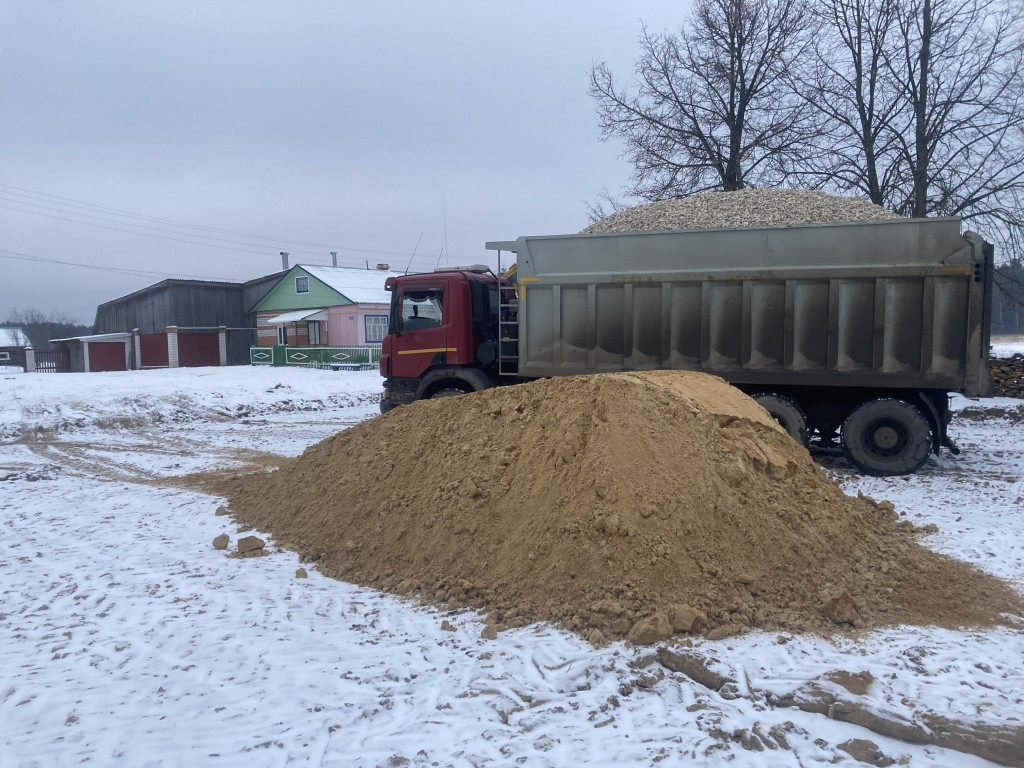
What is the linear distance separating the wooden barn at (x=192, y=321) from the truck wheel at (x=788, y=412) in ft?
118

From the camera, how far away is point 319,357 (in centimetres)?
3400

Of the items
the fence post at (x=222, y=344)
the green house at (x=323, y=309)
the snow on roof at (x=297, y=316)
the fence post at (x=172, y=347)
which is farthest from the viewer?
the fence post at (x=222, y=344)

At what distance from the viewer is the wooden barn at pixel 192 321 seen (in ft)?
131

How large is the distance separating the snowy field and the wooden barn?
36249 millimetres

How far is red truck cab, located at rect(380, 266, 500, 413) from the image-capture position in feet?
38.2

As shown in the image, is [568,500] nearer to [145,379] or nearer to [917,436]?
[917,436]

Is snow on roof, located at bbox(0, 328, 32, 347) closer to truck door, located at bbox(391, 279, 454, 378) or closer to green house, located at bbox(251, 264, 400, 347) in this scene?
green house, located at bbox(251, 264, 400, 347)

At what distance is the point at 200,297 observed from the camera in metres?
45.4

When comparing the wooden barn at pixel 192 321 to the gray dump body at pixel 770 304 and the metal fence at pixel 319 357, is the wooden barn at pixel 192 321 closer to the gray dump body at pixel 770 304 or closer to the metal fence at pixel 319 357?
the metal fence at pixel 319 357

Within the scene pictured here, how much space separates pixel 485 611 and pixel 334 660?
1.12 metres

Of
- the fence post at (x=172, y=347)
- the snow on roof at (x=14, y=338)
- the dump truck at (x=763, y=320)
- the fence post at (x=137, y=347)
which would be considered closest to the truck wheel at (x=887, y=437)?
the dump truck at (x=763, y=320)

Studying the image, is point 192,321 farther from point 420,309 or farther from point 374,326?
point 420,309

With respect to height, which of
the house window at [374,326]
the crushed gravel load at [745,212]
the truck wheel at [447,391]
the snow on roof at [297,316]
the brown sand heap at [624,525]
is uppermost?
the crushed gravel load at [745,212]

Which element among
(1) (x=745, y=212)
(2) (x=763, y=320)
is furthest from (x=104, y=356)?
(2) (x=763, y=320)
